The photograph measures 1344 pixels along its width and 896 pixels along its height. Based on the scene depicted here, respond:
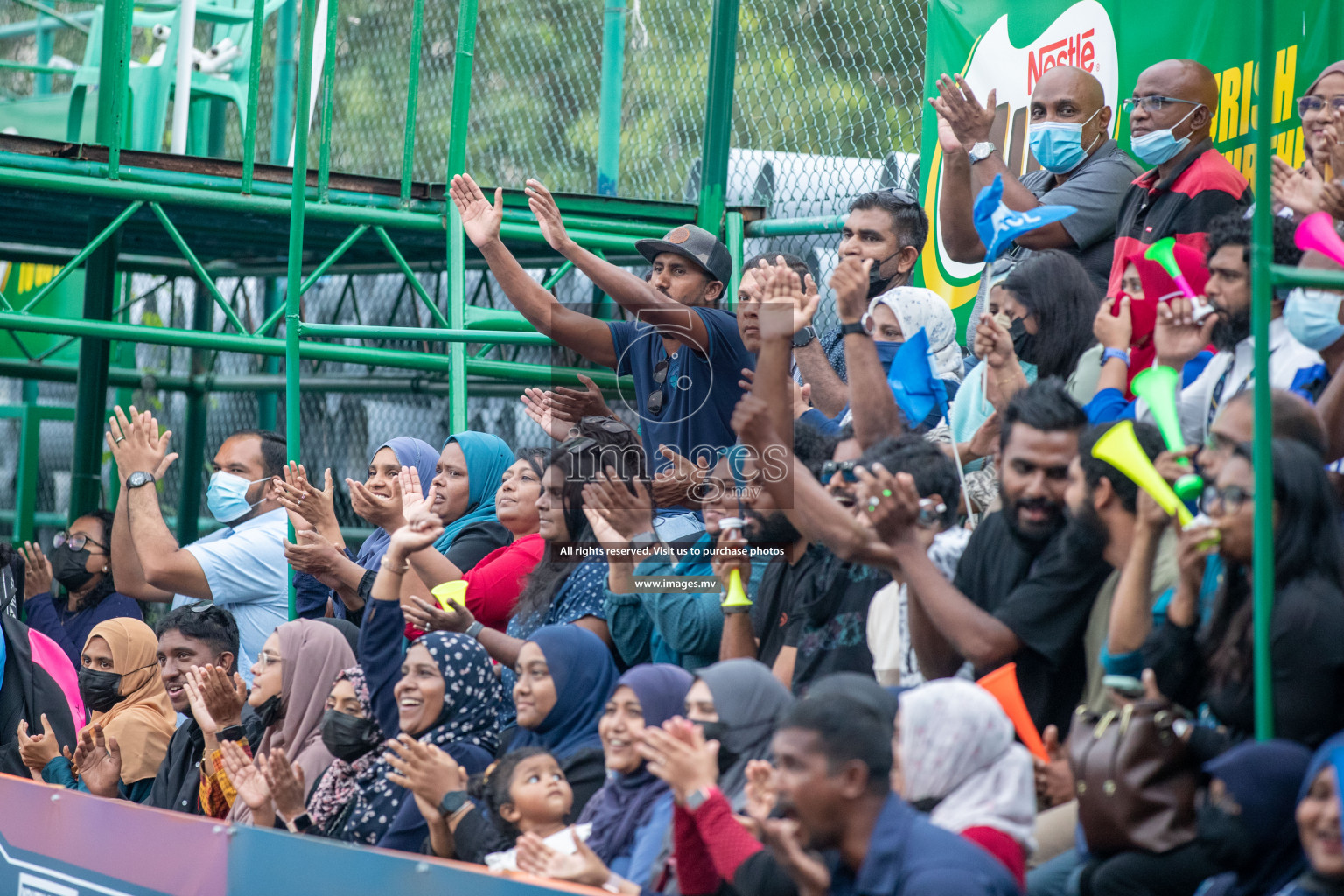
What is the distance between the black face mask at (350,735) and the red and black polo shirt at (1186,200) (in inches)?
93.3

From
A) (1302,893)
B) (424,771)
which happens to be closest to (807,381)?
(424,771)

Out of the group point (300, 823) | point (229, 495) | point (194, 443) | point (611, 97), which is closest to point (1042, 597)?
point (300, 823)

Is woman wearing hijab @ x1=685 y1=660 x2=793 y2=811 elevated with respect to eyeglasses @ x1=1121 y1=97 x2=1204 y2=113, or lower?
lower

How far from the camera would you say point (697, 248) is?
16.7 ft

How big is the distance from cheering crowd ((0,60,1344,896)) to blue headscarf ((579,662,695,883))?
0.01 meters

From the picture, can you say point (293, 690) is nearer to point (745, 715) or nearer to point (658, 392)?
point (658, 392)

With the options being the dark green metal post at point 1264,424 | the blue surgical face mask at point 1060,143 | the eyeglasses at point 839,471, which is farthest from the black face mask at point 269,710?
the dark green metal post at point 1264,424

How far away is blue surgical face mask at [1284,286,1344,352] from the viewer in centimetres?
341

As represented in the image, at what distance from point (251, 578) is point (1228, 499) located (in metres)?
3.94

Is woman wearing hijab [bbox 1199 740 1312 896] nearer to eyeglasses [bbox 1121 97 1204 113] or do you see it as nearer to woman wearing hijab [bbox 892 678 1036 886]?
woman wearing hijab [bbox 892 678 1036 886]

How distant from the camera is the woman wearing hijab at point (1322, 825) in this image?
7.98 feet

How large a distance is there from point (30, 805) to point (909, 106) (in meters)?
4.53

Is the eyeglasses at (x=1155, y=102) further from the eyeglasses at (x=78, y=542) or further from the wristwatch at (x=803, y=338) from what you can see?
the eyeglasses at (x=78, y=542)

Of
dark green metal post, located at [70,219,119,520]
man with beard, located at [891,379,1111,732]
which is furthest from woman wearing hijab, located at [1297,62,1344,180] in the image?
dark green metal post, located at [70,219,119,520]
